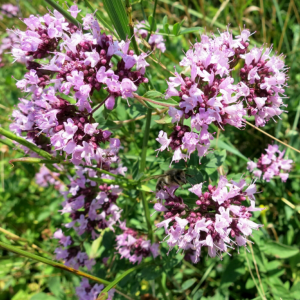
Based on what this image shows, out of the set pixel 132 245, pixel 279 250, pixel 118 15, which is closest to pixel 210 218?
pixel 132 245

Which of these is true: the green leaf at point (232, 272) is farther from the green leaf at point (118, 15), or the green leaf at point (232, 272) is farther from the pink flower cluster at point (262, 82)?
the green leaf at point (118, 15)

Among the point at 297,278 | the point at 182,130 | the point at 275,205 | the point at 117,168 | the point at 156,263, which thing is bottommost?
the point at 297,278

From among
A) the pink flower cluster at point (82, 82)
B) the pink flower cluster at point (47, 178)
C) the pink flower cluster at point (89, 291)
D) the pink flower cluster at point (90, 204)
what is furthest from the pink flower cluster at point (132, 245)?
the pink flower cluster at point (47, 178)

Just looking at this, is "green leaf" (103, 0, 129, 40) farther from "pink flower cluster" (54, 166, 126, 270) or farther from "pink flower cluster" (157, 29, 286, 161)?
"pink flower cluster" (54, 166, 126, 270)

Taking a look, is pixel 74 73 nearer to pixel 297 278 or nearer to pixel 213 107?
pixel 213 107

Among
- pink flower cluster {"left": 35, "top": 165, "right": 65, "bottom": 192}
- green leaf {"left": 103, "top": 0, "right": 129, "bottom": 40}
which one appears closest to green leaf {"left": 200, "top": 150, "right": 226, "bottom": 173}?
green leaf {"left": 103, "top": 0, "right": 129, "bottom": 40}

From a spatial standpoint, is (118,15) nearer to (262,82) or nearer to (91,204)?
(262,82)

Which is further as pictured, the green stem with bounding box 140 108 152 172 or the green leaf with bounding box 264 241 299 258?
the green leaf with bounding box 264 241 299 258

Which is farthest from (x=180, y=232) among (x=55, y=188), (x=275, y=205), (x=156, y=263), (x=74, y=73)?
(x=55, y=188)
